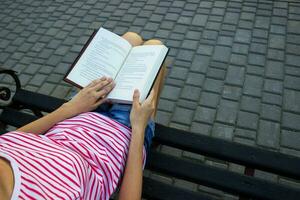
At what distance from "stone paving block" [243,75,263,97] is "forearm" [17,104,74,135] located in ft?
6.58

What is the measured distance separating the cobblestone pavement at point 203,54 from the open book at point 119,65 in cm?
109

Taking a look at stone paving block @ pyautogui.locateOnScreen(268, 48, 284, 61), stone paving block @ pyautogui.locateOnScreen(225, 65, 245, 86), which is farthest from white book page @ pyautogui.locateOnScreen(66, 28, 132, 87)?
stone paving block @ pyautogui.locateOnScreen(268, 48, 284, 61)

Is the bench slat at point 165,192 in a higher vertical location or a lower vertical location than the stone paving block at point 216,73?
higher

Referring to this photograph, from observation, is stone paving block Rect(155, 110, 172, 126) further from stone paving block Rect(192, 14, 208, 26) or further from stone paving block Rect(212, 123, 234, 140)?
stone paving block Rect(192, 14, 208, 26)

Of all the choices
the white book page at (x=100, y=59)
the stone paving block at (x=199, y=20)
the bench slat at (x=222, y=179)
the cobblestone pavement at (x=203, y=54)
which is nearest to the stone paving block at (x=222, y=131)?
the cobblestone pavement at (x=203, y=54)

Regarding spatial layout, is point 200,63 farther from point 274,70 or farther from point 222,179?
point 222,179

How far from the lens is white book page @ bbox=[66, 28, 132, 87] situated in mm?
2064

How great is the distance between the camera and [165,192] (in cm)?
181

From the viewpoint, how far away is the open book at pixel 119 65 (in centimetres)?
197

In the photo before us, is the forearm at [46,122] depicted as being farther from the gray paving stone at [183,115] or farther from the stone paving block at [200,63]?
the stone paving block at [200,63]

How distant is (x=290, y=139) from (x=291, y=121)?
0.21 metres

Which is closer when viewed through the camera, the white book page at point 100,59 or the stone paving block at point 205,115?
the white book page at point 100,59

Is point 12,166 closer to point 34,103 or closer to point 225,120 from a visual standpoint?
point 34,103

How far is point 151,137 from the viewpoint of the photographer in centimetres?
198
